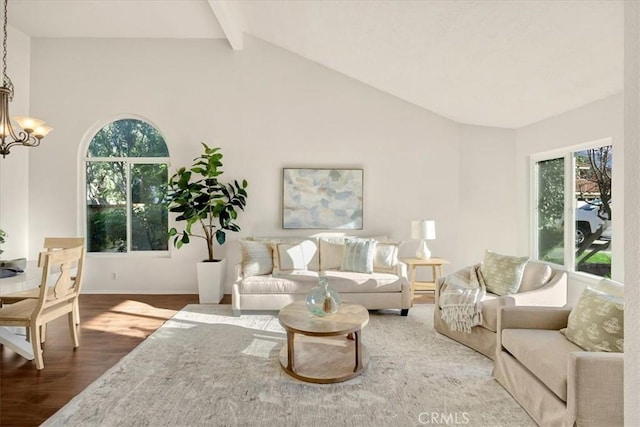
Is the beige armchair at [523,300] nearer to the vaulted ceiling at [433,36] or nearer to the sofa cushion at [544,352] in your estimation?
the sofa cushion at [544,352]

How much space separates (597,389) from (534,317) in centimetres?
75

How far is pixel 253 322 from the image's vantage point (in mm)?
3691

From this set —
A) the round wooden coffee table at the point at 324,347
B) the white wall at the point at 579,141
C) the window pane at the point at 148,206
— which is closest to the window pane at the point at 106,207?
the window pane at the point at 148,206

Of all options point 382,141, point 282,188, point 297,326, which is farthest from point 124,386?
point 382,141

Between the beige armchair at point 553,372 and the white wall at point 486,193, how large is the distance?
8.84ft

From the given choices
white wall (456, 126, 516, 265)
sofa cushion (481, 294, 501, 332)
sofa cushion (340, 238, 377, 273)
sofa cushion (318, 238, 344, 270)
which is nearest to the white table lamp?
sofa cushion (340, 238, 377, 273)

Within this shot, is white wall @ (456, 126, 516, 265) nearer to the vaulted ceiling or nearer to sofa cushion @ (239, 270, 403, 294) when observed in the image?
the vaulted ceiling

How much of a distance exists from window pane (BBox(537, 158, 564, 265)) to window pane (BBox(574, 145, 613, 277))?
255 mm

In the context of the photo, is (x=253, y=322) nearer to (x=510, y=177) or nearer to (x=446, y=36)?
(x=446, y=36)

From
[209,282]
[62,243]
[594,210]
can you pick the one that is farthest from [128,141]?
[594,210]

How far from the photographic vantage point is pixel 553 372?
1840 millimetres

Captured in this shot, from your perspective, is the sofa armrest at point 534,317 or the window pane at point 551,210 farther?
the window pane at point 551,210

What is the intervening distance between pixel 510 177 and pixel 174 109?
5099 mm

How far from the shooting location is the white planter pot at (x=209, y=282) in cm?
447
